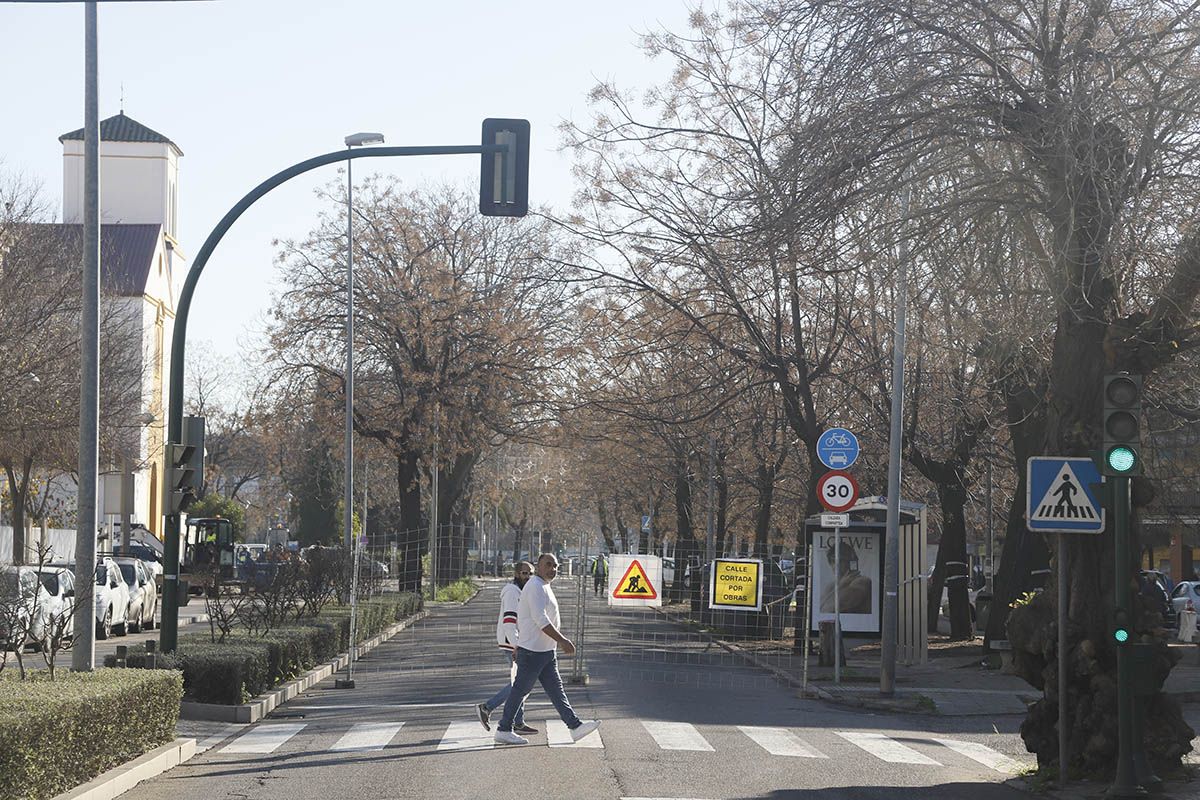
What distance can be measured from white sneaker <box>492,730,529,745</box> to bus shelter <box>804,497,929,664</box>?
12.8 metres

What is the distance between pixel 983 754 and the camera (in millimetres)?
15734

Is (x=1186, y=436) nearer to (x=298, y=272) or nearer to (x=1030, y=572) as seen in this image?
(x=1030, y=572)

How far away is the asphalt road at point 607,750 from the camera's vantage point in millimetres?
12117

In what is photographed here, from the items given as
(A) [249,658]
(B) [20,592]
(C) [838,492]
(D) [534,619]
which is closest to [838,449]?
(C) [838,492]

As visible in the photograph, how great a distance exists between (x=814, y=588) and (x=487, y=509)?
9104 centimetres

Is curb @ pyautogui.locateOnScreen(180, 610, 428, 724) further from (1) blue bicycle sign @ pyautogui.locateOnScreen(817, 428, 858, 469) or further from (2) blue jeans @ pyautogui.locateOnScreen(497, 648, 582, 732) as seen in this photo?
(1) blue bicycle sign @ pyautogui.locateOnScreen(817, 428, 858, 469)

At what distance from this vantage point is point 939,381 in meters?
31.0

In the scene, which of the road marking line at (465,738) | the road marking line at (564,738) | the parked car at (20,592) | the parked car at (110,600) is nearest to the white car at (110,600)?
the parked car at (110,600)

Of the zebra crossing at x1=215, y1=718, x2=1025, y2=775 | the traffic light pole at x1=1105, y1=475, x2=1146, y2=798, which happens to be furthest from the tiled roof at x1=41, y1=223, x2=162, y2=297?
the traffic light pole at x1=1105, y1=475, x2=1146, y2=798

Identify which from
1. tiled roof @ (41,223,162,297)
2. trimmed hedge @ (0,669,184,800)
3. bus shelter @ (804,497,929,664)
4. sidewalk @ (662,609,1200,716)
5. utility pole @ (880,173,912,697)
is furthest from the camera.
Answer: tiled roof @ (41,223,162,297)

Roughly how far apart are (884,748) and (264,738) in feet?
20.7

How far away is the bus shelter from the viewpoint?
27.0 m

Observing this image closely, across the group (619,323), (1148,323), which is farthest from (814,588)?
(1148,323)

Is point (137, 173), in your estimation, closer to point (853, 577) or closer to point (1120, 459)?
point (853, 577)
